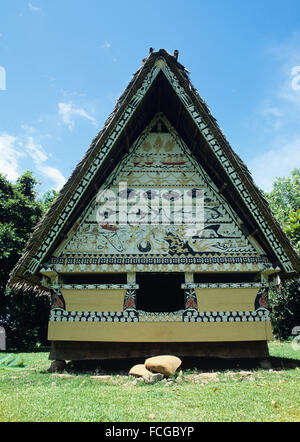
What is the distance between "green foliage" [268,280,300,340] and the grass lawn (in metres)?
Result: 9.60

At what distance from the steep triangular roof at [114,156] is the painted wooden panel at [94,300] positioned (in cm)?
95

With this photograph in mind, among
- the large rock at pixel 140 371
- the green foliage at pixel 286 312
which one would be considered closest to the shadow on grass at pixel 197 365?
the large rock at pixel 140 371

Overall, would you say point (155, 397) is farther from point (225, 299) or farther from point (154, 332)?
point (225, 299)

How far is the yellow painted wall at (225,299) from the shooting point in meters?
6.64

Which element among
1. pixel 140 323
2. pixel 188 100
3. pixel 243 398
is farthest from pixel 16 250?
pixel 243 398

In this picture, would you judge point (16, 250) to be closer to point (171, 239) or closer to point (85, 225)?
point (85, 225)

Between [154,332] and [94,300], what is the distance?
141cm

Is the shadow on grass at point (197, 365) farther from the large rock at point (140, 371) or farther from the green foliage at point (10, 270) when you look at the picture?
the green foliage at point (10, 270)

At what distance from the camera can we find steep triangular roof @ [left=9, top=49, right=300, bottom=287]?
6570 mm

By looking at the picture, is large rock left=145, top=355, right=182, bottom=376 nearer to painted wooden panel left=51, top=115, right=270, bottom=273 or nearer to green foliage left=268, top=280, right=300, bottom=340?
painted wooden panel left=51, top=115, right=270, bottom=273
